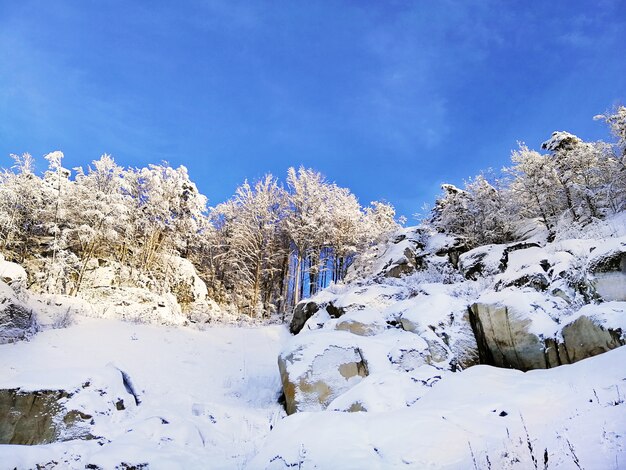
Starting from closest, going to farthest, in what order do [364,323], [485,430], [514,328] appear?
[485,430], [514,328], [364,323]

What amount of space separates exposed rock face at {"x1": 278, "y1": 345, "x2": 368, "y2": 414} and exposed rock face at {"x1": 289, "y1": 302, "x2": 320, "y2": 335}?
7.81 meters

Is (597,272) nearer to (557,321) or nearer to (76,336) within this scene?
(557,321)

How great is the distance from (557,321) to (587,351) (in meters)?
1.57

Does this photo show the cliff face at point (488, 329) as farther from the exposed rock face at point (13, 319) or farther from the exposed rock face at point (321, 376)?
the exposed rock face at point (13, 319)

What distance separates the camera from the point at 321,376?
8453 mm

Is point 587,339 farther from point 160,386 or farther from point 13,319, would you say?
point 13,319

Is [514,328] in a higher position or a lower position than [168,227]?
lower

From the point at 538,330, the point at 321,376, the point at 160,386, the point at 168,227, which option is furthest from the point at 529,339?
the point at 168,227

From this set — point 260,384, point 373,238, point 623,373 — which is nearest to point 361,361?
point 260,384

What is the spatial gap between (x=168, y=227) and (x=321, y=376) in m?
22.2

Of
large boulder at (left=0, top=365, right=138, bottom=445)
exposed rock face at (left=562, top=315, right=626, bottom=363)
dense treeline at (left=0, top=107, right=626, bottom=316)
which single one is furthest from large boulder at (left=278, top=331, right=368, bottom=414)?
dense treeline at (left=0, top=107, right=626, bottom=316)

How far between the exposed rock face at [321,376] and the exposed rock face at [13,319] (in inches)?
317

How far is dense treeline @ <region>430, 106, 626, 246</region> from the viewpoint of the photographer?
1845 cm

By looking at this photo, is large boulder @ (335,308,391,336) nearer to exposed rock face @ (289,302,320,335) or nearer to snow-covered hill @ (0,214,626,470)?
snow-covered hill @ (0,214,626,470)
